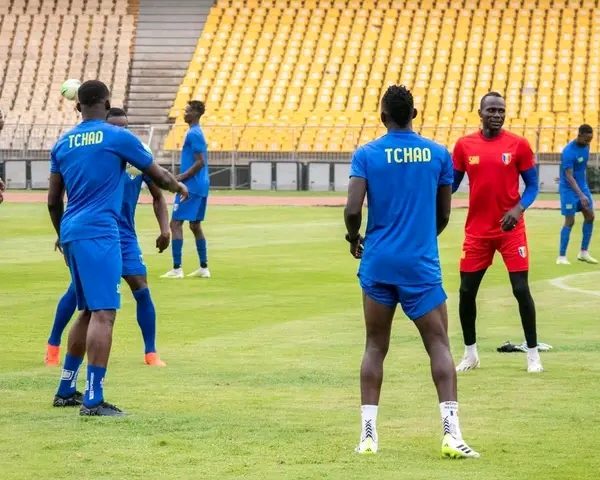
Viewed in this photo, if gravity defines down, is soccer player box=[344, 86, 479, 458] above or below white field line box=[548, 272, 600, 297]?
above

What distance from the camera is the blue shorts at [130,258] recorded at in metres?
11.7

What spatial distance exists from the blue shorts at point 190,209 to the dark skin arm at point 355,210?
38.8 ft

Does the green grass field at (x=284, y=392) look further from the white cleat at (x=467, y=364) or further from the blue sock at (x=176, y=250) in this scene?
the blue sock at (x=176, y=250)

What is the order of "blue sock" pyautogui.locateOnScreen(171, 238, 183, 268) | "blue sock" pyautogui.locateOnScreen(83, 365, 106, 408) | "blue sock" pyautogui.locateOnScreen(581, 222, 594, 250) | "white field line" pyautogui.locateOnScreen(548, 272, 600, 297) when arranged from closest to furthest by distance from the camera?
"blue sock" pyautogui.locateOnScreen(83, 365, 106, 408) < "white field line" pyautogui.locateOnScreen(548, 272, 600, 297) < "blue sock" pyautogui.locateOnScreen(171, 238, 183, 268) < "blue sock" pyautogui.locateOnScreen(581, 222, 594, 250)

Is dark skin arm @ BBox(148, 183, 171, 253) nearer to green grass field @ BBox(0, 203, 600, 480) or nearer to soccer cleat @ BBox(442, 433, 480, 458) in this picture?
green grass field @ BBox(0, 203, 600, 480)

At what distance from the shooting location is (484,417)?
9484mm

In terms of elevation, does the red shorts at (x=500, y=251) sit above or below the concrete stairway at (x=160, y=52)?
above

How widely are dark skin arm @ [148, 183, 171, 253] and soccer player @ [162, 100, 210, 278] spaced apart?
23.6ft

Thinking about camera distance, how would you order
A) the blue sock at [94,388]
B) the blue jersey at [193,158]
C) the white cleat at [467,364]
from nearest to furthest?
the blue sock at [94,388] < the white cleat at [467,364] < the blue jersey at [193,158]

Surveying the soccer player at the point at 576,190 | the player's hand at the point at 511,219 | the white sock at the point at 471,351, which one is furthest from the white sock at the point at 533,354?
the soccer player at the point at 576,190

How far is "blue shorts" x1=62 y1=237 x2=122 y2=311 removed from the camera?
9398 mm

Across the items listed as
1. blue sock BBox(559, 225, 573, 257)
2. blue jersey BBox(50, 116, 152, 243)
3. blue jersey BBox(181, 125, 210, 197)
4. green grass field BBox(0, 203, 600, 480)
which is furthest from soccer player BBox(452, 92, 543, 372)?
blue sock BBox(559, 225, 573, 257)

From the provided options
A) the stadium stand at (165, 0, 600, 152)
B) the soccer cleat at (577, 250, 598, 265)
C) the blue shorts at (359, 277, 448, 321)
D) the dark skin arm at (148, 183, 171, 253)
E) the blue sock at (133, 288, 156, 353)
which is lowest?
the stadium stand at (165, 0, 600, 152)

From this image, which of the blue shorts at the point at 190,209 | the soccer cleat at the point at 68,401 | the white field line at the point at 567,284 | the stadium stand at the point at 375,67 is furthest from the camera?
the stadium stand at the point at 375,67
